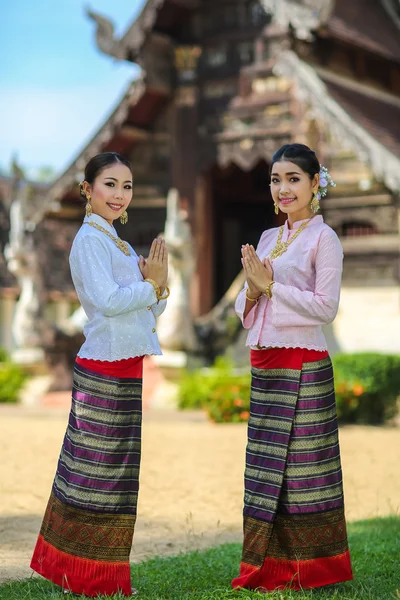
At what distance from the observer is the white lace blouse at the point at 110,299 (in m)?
3.69

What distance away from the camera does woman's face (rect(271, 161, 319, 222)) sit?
393 centimetres

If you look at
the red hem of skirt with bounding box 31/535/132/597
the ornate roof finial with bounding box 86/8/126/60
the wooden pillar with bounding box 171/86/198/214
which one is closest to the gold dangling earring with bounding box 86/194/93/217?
the red hem of skirt with bounding box 31/535/132/597

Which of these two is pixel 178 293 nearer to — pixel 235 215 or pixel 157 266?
pixel 235 215

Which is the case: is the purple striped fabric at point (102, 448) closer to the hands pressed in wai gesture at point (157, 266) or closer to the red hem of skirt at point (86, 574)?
the red hem of skirt at point (86, 574)

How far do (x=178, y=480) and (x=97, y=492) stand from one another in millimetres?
3431

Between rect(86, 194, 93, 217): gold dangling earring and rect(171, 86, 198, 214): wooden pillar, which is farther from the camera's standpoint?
rect(171, 86, 198, 214): wooden pillar

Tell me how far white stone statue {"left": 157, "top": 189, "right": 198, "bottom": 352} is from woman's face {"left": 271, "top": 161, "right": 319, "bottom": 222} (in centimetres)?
768

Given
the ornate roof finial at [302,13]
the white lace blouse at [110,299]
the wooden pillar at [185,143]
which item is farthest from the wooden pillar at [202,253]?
the white lace blouse at [110,299]

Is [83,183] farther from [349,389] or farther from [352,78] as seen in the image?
[352,78]

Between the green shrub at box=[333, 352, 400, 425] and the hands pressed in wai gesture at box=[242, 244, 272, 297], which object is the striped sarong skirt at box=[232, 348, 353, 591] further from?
the green shrub at box=[333, 352, 400, 425]

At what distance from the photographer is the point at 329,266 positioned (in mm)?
3830

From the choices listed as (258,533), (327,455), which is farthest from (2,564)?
(327,455)

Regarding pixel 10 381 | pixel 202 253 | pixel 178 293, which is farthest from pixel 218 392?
pixel 10 381

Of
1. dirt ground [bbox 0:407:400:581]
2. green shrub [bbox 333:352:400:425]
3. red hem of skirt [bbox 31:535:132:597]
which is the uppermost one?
green shrub [bbox 333:352:400:425]
